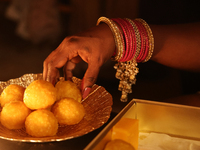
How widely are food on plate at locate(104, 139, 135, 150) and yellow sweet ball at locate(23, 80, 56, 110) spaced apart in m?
0.23

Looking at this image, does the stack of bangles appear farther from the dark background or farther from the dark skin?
the dark background

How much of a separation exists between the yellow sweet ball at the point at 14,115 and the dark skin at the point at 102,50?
0.14 m

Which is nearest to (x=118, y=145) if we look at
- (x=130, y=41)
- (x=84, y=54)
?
(x=84, y=54)

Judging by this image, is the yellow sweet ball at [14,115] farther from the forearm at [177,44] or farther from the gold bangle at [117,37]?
the forearm at [177,44]

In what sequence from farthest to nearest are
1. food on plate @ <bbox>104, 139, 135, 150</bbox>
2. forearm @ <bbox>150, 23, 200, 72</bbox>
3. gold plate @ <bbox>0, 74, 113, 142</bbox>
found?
forearm @ <bbox>150, 23, 200, 72</bbox> < gold plate @ <bbox>0, 74, 113, 142</bbox> < food on plate @ <bbox>104, 139, 135, 150</bbox>

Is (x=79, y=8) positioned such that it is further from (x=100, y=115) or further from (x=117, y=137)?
(x=117, y=137)

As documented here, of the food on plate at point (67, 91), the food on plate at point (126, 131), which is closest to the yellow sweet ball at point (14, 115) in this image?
the food on plate at point (67, 91)

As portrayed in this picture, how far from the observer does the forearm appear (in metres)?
0.90

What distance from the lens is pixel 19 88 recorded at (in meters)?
0.58

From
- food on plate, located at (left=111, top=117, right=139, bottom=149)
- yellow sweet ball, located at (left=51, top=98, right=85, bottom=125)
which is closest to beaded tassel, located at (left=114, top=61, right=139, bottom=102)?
yellow sweet ball, located at (left=51, top=98, right=85, bottom=125)

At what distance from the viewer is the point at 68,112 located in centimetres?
50

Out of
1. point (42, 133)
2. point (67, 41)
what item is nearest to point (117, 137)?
point (42, 133)

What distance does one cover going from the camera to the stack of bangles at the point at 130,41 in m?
0.69

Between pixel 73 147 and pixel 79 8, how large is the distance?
2.81ft
